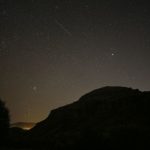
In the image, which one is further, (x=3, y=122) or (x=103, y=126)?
(x=103, y=126)

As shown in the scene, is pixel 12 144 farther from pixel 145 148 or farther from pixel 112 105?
pixel 112 105

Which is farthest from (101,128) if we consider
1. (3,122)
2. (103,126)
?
(3,122)

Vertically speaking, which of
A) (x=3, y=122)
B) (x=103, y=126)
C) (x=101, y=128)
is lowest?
(x=103, y=126)

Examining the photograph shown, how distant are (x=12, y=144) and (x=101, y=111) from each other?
186 feet

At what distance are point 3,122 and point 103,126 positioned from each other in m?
31.5

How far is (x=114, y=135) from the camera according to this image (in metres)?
46.0

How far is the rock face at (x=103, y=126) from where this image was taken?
136ft

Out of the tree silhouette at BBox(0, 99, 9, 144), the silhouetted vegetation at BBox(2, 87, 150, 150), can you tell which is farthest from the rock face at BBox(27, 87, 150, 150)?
the tree silhouette at BBox(0, 99, 9, 144)

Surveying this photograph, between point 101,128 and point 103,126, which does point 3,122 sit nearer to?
point 101,128

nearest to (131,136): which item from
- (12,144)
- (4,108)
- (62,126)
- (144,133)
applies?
(144,133)

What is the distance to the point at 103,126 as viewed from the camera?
69.1 metres

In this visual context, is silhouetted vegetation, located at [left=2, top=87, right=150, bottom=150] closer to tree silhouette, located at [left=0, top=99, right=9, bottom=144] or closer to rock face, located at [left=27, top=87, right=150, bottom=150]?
rock face, located at [left=27, top=87, right=150, bottom=150]

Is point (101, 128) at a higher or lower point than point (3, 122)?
lower

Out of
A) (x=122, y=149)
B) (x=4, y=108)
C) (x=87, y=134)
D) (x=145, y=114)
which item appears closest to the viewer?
(x=122, y=149)
